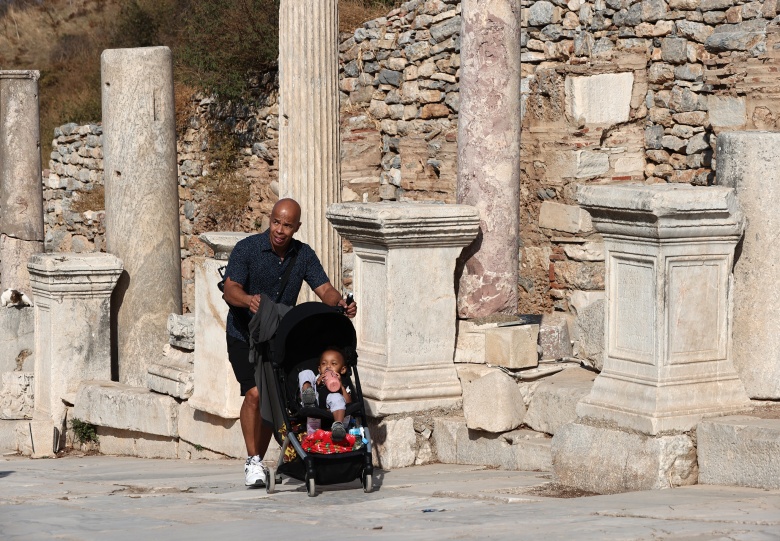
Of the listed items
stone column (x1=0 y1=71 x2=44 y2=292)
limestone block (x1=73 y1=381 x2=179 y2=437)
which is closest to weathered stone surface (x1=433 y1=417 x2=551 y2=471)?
limestone block (x1=73 y1=381 x2=179 y2=437)

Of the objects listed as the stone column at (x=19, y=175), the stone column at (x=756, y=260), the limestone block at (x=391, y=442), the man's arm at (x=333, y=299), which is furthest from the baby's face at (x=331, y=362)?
the stone column at (x=19, y=175)

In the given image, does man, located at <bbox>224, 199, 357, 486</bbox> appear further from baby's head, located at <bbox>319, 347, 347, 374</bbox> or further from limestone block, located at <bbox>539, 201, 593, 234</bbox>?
limestone block, located at <bbox>539, 201, 593, 234</bbox>

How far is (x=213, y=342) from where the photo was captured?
845cm

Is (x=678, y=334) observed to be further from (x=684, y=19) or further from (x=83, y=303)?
(x=684, y=19)

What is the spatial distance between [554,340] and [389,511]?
224cm

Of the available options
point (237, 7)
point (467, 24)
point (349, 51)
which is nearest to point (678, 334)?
point (467, 24)

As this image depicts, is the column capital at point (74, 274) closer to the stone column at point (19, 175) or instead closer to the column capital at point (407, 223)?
the column capital at point (407, 223)

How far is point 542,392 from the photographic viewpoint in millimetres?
7125

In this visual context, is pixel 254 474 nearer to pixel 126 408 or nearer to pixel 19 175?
pixel 126 408

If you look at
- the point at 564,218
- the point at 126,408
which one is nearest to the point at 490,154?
the point at 126,408

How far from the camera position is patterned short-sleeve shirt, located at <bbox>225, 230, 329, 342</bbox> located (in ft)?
22.2

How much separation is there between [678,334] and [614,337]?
36 cm

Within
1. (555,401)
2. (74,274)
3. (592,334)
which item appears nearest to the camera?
(555,401)

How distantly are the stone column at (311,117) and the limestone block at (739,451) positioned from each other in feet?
11.8
